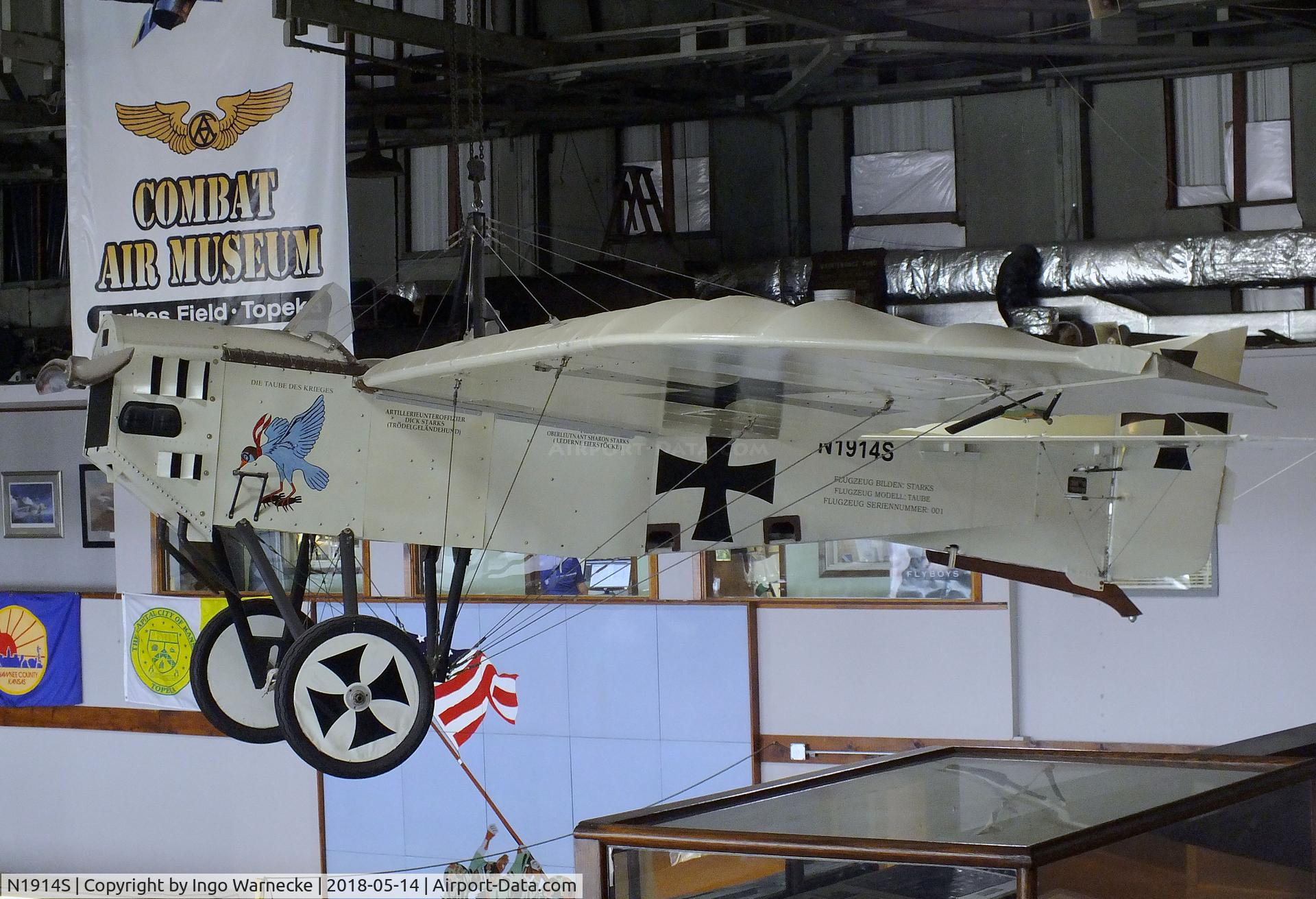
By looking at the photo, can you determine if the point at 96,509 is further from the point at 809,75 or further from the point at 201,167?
the point at 809,75

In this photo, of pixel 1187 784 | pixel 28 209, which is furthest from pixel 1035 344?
pixel 28 209

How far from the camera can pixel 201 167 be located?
6.47 metres

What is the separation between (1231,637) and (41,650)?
8.59m

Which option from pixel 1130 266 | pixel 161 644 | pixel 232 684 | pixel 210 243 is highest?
pixel 1130 266

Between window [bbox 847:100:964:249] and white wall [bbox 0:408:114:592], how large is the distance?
6.79 meters

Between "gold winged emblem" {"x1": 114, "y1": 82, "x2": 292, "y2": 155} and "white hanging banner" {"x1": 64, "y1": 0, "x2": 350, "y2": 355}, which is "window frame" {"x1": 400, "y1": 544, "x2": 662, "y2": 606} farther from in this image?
"gold winged emblem" {"x1": 114, "y1": 82, "x2": 292, "y2": 155}

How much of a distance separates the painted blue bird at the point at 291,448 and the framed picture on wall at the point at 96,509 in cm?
640

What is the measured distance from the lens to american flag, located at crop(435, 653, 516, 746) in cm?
844

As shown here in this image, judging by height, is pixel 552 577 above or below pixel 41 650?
above

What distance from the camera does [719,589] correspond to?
812cm

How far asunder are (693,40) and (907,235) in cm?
289

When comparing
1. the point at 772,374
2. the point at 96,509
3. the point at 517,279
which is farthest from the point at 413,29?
the point at 96,509

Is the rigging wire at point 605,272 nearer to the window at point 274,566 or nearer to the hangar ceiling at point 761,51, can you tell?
the hangar ceiling at point 761,51

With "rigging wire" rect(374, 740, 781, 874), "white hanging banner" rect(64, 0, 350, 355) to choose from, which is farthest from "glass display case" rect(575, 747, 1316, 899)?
"rigging wire" rect(374, 740, 781, 874)
